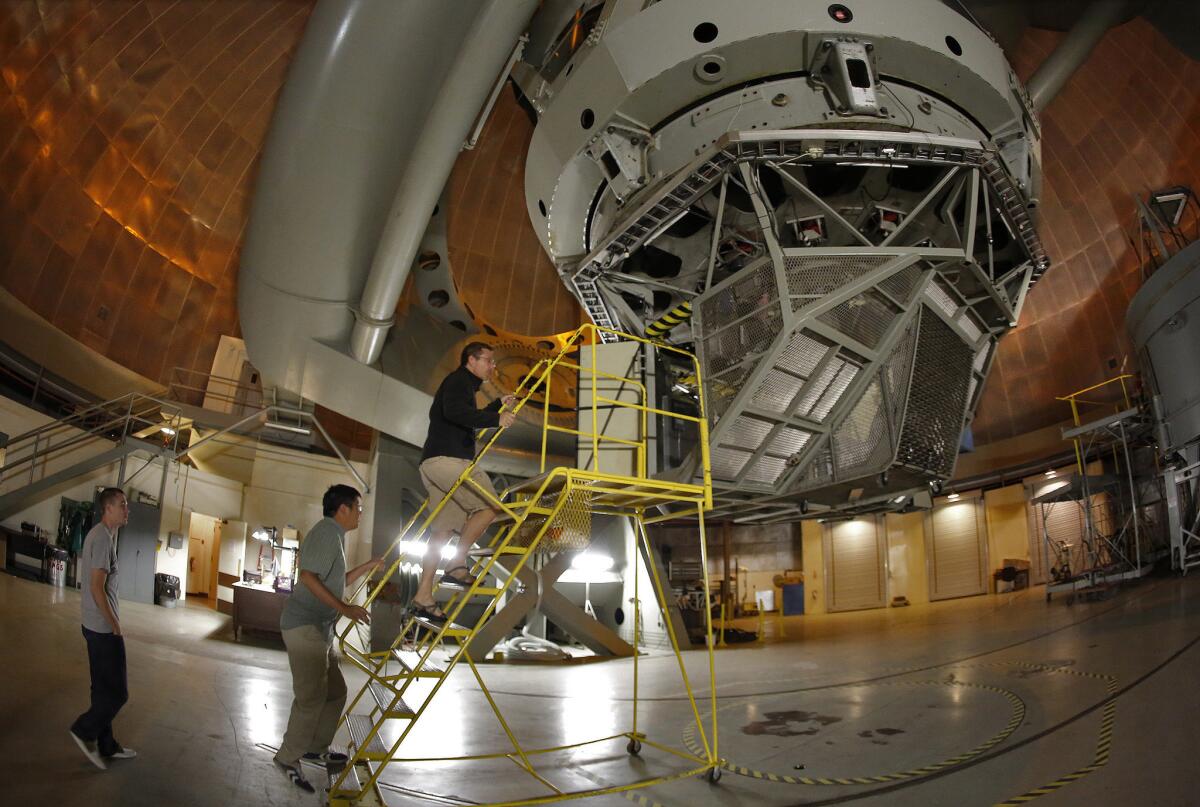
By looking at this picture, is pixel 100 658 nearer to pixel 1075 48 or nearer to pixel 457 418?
pixel 457 418

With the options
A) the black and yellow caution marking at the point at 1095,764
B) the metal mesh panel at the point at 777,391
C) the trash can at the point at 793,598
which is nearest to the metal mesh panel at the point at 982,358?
the metal mesh panel at the point at 777,391

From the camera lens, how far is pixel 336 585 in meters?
4.53

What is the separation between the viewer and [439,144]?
8516 millimetres

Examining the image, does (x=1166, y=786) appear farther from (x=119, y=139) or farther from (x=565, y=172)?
(x=119, y=139)

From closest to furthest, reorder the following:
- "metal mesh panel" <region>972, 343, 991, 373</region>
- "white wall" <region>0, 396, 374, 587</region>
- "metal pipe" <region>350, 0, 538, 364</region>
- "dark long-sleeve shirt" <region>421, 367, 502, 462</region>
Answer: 1. "dark long-sleeve shirt" <region>421, 367, 502, 462</region>
2. "white wall" <region>0, 396, 374, 587</region>
3. "metal pipe" <region>350, 0, 538, 364</region>
4. "metal mesh panel" <region>972, 343, 991, 373</region>

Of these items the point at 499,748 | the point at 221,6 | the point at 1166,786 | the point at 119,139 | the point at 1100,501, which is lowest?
the point at 499,748

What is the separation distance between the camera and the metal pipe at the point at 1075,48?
1203cm

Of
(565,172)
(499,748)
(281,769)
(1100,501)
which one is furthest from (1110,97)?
(281,769)

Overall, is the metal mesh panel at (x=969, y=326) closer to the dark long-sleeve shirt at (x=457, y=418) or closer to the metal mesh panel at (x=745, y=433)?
the metal mesh panel at (x=745, y=433)

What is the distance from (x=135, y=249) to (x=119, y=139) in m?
1.77

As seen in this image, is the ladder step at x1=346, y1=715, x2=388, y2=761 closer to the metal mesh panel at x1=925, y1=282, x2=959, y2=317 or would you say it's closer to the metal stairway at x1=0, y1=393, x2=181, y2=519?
the metal stairway at x1=0, y1=393, x2=181, y2=519

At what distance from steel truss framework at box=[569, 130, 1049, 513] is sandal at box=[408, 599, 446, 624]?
14.4 ft

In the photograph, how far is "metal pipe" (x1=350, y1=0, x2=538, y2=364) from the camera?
309 inches

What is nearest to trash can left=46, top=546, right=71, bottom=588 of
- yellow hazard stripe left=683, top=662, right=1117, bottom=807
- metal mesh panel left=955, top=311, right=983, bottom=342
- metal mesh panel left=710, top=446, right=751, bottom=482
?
yellow hazard stripe left=683, top=662, right=1117, bottom=807
